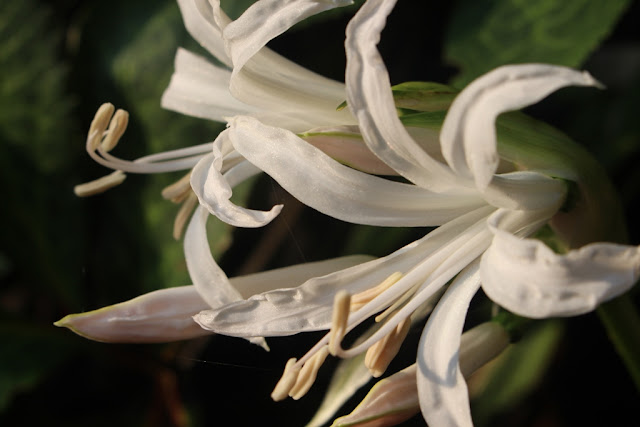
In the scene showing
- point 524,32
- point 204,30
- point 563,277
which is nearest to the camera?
point 563,277

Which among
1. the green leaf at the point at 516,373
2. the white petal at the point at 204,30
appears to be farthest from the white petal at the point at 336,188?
the green leaf at the point at 516,373

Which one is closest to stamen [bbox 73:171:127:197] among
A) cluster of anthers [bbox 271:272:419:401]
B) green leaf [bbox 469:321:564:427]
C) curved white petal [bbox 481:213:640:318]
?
cluster of anthers [bbox 271:272:419:401]

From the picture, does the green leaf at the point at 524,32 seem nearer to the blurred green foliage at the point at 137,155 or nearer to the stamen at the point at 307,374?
the blurred green foliage at the point at 137,155

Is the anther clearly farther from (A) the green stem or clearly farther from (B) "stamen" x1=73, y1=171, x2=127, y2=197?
(A) the green stem

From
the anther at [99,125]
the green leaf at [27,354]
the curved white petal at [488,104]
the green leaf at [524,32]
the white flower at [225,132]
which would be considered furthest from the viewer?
the green leaf at [27,354]

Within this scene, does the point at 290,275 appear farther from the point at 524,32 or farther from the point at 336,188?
the point at 524,32

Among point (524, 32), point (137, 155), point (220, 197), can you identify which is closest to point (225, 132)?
point (220, 197)

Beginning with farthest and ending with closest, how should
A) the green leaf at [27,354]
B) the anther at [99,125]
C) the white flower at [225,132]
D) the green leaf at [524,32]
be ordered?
1. the green leaf at [27,354]
2. the green leaf at [524,32]
3. the anther at [99,125]
4. the white flower at [225,132]
